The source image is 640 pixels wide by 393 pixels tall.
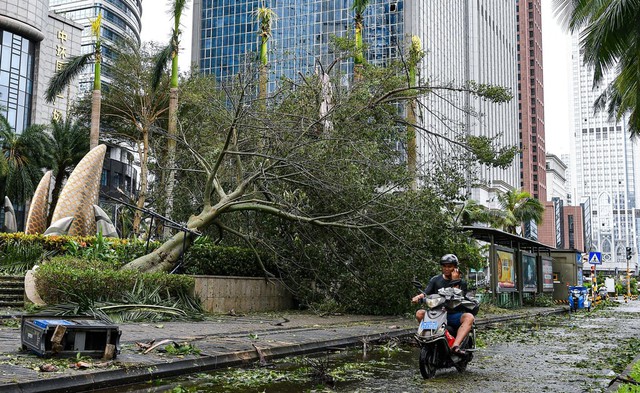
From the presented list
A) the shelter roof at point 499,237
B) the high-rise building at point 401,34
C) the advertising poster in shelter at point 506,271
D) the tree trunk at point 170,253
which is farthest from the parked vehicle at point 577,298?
the high-rise building at point 401,34

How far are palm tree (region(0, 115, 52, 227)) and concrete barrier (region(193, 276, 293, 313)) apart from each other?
29648 mm

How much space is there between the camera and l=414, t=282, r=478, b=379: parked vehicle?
8.21 m

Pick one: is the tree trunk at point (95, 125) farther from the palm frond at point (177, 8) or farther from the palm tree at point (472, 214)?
the palm tree at point (472, 214)

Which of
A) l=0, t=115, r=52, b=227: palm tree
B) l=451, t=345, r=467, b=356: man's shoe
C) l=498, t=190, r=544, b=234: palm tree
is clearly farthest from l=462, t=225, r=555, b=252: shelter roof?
l=0, t=115, r=52, b=227: palm tree

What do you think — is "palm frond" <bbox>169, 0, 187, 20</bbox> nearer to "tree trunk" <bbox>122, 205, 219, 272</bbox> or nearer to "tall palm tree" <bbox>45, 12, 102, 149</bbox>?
"tall palm tree" <bbox>45, 12, 102, 149</bbox>

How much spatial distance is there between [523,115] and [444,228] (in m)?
141

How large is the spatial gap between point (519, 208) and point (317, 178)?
4464cm

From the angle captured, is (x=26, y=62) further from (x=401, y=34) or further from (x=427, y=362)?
(x=427, y=362)

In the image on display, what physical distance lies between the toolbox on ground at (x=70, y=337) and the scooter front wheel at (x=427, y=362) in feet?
12.9

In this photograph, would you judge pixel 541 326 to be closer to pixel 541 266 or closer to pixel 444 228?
pixel 444 228

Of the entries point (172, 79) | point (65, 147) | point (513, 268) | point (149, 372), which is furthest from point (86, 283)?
point (65, 147)

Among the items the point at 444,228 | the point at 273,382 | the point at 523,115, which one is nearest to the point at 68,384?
the point at 273,382

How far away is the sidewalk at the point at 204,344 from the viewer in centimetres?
691

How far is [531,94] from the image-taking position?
158500 mm
